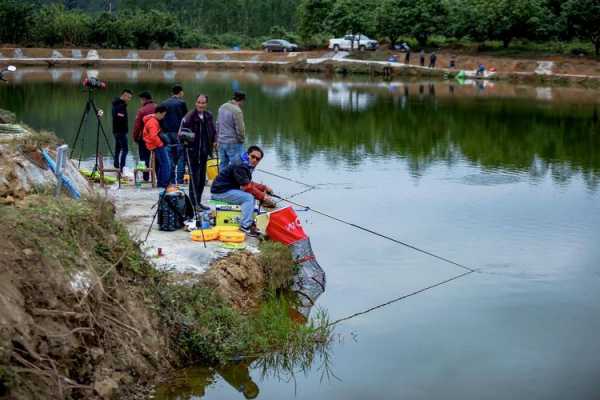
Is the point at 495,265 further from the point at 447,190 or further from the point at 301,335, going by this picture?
the point at 447,190

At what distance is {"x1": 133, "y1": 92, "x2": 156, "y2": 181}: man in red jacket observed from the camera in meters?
16.2

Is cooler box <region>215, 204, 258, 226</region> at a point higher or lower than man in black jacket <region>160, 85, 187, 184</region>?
lower

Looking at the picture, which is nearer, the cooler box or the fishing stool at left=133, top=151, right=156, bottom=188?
the cooler box

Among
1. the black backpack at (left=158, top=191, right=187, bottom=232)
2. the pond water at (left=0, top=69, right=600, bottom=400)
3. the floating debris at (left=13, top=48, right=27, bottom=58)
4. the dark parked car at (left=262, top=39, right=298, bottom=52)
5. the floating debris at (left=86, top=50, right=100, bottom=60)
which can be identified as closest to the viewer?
the pond water at (left=0, top=69, right=600, bottom=400)

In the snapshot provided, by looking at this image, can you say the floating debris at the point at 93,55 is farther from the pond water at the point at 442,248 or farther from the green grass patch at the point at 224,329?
the green grass patch at the point at 224,329

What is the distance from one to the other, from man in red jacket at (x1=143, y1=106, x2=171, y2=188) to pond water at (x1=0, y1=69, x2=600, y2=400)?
2.68m

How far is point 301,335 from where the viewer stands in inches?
408

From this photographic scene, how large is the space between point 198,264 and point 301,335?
5.68ft

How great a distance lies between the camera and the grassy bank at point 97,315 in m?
7.50

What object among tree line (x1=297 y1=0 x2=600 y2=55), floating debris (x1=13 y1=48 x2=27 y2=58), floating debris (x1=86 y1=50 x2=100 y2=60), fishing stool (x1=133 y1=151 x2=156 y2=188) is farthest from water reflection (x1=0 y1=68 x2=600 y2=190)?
floating debris (x1=86 y1=50 x2=100 y2=60)

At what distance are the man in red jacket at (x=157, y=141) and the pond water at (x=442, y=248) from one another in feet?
8.78

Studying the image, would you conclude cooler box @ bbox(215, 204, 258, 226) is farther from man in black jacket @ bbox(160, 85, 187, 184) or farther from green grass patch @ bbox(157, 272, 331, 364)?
man in black jacket @ bbox(160, 85, 187, 184)

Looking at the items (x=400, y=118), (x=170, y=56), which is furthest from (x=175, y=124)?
(x=170, y=56)

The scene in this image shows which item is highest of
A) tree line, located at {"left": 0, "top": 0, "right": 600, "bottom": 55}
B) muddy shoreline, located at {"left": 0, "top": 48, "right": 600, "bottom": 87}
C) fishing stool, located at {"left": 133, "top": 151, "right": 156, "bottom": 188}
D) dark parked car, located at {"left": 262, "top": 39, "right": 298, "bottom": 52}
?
tree line, located at {"left": 0, "top": 0, "right": 600, "bottom": 55}
